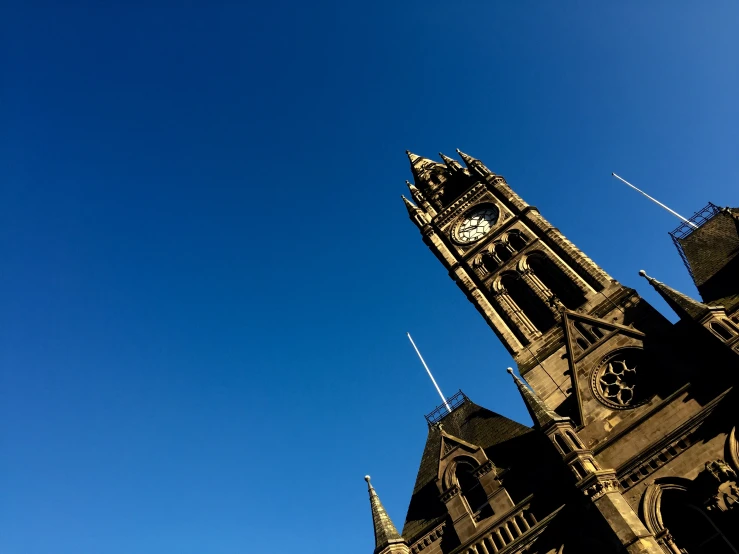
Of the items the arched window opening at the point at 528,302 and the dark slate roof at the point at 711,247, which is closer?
the dark slate roof at the point at 711,247

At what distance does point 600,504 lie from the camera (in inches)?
698

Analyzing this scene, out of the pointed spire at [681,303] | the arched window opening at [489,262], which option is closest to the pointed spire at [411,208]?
the arched window opening at [489,262]

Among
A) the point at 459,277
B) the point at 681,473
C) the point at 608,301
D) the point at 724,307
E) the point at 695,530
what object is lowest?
the point at 695,530

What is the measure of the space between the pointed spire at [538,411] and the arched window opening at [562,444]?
666 mm

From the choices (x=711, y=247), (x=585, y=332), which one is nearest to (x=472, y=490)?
(x=585, y=332)

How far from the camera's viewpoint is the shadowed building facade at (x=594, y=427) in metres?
17.8

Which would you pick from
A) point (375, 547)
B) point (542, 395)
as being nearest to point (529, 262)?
point (542, 395)

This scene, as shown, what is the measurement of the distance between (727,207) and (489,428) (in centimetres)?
1651

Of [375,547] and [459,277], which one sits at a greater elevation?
[459,277]

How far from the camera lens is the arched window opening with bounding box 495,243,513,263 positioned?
111ft

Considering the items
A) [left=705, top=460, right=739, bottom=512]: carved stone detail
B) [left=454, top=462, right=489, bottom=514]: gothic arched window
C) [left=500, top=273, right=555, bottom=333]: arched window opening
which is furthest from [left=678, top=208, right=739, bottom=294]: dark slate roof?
[left=454, top=462, right=489, bottom=514]: gothic arched window

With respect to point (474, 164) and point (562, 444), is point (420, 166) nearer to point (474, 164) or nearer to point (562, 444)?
point (474, 164)

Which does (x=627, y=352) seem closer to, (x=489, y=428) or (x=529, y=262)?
(x=489, y=428)

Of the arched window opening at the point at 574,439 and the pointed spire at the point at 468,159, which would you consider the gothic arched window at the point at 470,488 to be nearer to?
the arched window opening at the point at 574,439
